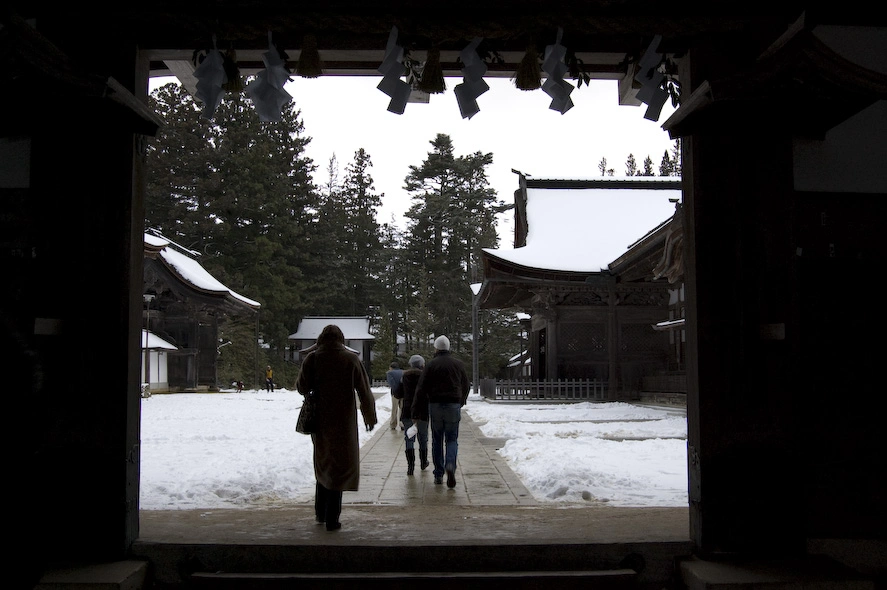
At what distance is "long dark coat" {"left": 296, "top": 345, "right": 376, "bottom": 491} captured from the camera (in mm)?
5191

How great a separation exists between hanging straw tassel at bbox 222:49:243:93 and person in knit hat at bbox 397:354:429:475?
4.08 meters

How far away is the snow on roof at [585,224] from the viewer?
2097 cm

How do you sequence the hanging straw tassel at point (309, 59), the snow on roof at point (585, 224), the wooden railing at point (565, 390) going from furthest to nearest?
1. the snow on roof at point (585, 224)
2. the wooden railing at point (565, 390)
3. the hanging straw tassel at point (309, 59)

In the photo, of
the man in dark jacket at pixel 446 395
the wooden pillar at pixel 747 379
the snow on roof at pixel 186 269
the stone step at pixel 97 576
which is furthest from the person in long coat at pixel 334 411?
the snow on roof at pixel 186 269

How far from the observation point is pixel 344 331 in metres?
47.1

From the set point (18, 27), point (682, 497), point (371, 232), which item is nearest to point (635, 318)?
point (682, 497)

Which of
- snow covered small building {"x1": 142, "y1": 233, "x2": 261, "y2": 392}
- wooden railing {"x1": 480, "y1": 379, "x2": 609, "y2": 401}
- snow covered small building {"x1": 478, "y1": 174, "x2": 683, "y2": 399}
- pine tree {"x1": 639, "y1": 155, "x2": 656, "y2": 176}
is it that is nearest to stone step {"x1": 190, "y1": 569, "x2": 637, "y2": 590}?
snow covered small building {"x1": 478, "y1": 174, "x2": 683, "y2": 399}

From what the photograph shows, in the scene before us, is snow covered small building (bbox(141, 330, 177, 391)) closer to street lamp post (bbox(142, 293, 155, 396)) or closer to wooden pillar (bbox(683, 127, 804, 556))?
street lamp post (bbox(142, 293, 155, 396))

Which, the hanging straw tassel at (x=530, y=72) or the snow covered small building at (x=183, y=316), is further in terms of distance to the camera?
the snow covered small building at (x=183, y=316)

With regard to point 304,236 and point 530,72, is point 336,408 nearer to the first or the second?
point 530,72

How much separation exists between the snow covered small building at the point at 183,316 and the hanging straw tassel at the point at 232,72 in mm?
20623

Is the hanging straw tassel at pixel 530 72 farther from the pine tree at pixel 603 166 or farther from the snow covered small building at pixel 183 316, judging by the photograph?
the pine tree at pixel 603 166

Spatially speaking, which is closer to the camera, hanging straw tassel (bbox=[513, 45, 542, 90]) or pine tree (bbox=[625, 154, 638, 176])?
hanging straw tassel (bbox=[513, 45, 542, 90])

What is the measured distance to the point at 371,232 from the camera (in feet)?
173
